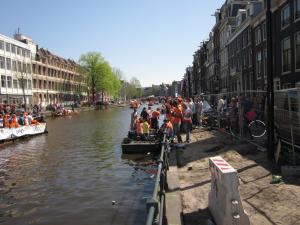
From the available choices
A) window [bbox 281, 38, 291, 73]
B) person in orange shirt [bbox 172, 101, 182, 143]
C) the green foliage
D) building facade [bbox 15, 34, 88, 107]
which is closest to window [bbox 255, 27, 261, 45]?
window [bbox 281, 38, 291, 73]

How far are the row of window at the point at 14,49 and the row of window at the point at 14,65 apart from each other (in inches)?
68.9

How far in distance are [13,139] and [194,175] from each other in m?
18.6

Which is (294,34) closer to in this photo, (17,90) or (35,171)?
(35,171)

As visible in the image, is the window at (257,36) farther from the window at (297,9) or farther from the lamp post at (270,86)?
the lamp post at (270,86)

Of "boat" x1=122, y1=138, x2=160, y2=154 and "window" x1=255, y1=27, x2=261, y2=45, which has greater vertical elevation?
"window" x1=255, y1=27, x2=261, y2=45

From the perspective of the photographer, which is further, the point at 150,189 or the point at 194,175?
the point at 150,189

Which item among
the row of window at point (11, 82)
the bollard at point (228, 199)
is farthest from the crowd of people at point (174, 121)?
the row of window at point (11, 82)

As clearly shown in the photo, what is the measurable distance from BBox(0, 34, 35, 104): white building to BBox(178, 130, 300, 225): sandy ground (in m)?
59.1

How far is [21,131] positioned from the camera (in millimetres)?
27938

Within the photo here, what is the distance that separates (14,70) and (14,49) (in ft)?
13.8

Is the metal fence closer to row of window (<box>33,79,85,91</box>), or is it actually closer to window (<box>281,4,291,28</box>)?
window (<box>281,4,291,28</box>)

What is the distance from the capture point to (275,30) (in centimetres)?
3500

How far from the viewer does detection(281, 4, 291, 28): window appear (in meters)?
31.9

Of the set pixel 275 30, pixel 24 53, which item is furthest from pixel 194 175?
pixel 24 53
